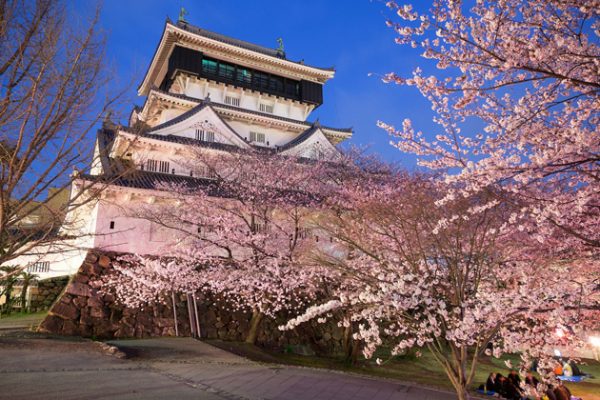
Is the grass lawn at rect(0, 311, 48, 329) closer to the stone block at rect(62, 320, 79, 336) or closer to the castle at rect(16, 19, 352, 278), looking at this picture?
the castle at rect(16, 19, 352, 278)

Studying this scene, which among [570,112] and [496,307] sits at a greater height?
[570,112]

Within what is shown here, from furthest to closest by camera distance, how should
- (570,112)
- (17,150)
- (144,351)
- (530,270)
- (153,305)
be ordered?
1. (153,305)
2. (144,351)
3. (530,270)
4. (570,112)
5. (17,150)

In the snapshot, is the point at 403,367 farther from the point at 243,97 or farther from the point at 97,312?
the point at 243,97

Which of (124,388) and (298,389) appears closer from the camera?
(124,388)

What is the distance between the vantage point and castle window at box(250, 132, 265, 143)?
27562mm

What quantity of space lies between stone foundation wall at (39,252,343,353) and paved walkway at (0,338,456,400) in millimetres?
3415

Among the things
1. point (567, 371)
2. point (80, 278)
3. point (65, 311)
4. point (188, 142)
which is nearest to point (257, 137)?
point (188, 142)

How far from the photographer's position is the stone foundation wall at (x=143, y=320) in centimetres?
1448

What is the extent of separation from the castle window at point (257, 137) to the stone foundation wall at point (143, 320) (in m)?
13.2

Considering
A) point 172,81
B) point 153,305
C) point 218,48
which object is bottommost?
point 153,305

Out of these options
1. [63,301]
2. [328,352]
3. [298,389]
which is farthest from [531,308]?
[63,301]

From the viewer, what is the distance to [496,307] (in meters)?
5.87

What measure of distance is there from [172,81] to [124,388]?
23.8m

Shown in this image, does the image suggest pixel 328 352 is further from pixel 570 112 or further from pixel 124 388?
pixel 570 112
